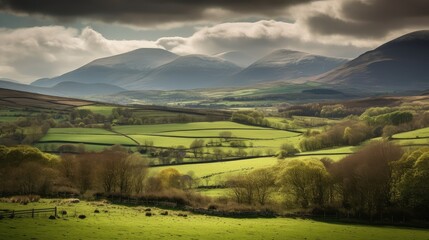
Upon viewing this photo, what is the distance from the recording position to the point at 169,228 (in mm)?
48906

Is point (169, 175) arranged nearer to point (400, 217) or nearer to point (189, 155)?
point (189, 155)

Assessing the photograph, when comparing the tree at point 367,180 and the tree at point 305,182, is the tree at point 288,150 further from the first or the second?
the tree at point 305,182

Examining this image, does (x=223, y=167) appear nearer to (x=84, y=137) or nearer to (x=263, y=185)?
(x=263, y=185)

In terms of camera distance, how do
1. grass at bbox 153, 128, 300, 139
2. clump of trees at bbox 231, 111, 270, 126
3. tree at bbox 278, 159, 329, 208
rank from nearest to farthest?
tree at bbox 278, 159, 329, 208 → grass at bbox 153, 128, 300, 139 → clump of trees at bbox 231, 111, 270, 126

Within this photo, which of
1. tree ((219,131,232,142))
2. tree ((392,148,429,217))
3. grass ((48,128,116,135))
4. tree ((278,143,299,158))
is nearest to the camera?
tree ((392,148,429,217))

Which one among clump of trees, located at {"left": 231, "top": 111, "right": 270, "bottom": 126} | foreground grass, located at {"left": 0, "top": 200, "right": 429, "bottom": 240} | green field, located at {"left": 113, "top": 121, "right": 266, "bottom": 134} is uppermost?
clump of trees, located at {"left": 231, "top": 111, "right": 270, "bottom": 126}

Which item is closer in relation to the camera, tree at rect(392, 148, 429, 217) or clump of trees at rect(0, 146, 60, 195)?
tree at rect(392, 148, 429, 217)

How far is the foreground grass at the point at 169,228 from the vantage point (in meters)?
42.0

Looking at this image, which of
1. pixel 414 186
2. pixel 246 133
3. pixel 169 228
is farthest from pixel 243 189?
pixel 246 133

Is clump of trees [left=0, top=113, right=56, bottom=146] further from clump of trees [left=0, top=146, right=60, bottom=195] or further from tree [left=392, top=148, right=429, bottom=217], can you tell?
tree [left=392, top=148, right=429, bottom=217]

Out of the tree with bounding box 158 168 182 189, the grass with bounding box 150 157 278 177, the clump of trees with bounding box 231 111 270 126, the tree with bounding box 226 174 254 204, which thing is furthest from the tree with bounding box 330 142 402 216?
the clump of trees with bounding box 231 111 270 126

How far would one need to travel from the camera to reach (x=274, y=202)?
77.4 metres

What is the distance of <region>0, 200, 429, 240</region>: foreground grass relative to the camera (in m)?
42.0

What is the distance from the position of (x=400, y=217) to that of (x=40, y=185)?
57529 millimetres
